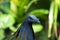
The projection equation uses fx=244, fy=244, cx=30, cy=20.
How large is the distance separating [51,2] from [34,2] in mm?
193

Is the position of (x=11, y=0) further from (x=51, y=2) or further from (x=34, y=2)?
(x=51, y=2)

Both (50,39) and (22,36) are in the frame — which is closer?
(22,36)

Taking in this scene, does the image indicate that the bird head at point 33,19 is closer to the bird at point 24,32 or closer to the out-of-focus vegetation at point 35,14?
the bird at point 24,32

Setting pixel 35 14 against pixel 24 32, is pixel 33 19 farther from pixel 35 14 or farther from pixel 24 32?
pixel 35 14

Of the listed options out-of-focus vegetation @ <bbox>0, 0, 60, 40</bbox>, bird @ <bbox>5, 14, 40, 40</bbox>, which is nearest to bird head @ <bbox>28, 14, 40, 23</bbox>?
bird @ <bbox>5, 14, 40, 40</bbox>

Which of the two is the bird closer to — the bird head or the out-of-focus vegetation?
the bird head

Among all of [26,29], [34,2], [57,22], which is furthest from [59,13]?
[26,29]

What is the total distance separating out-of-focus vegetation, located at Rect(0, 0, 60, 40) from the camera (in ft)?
8.57

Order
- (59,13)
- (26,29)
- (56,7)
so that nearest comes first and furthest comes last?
(26,29) < (56,7) < (59,13)

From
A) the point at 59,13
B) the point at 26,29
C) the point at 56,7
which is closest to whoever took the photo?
the point at 26,29

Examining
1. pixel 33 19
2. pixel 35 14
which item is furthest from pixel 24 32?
pixel 35 14

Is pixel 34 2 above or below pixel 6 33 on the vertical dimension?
above

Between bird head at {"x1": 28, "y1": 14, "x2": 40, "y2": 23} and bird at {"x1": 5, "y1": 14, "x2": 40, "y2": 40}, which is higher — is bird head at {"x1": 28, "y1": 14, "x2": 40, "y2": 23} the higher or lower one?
the higher one

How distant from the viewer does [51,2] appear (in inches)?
108
